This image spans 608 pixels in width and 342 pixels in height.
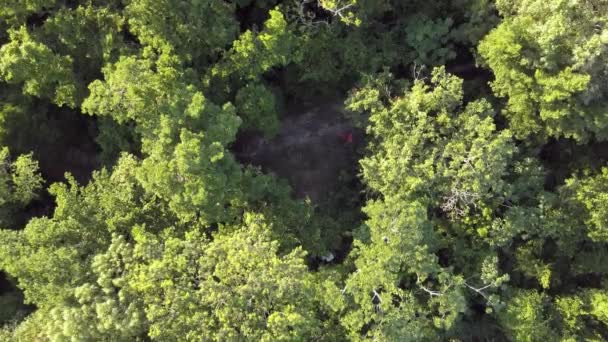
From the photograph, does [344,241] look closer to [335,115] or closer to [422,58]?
[335,115]

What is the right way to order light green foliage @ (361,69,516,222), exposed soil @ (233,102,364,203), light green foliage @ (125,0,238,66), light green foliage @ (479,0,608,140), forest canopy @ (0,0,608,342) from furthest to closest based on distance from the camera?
1. exposed soil @ (233,102,364,203)
2. light green foliage @ (361,69,516,222)
3. light green foliage @ (125,0,238,66)
4. light green foliage @ (479,0,608,140)
5. forest canopy @ (0,0,608,342)

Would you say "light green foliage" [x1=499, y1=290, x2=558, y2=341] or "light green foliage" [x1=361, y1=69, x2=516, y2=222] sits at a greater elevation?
"light green foliage" [x1=361, y1=69, x2=516, y2=222]

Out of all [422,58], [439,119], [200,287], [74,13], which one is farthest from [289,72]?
[200,287]

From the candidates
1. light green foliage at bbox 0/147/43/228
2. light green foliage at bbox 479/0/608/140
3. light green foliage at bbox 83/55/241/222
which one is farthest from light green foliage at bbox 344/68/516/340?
light green foliage at bbox 0/147/43/228

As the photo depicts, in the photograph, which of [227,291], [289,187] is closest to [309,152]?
[289,187]

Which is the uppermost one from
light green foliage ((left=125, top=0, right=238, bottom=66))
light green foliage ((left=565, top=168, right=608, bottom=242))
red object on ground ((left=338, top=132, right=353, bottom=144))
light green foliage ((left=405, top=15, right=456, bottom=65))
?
light green foliage ((left=125, top=0, right=238, bottom=66))

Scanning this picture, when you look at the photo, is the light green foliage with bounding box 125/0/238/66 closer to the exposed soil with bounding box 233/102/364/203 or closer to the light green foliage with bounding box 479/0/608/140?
the exposed soil with bounding box 233/102/364/203

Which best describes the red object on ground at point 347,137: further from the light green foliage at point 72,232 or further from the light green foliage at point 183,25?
the light green foliage at point 72,232

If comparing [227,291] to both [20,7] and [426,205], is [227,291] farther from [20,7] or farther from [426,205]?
[20,7]
